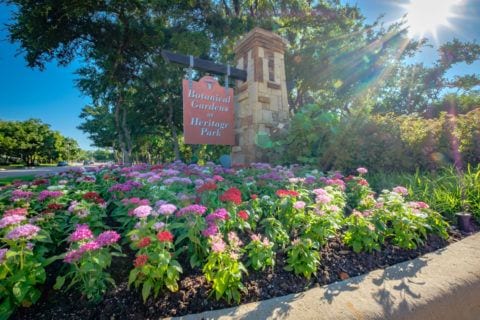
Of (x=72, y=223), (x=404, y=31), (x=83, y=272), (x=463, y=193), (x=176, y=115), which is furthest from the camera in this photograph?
(x=176, y=115)

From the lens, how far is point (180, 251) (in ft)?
5.29

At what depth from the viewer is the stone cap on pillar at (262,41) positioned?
5407 millimetres

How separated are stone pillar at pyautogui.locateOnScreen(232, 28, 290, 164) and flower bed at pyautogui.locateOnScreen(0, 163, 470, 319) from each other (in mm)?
2887

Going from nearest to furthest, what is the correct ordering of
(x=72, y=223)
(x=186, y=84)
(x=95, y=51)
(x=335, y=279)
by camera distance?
(x=335, y=279)
(x=72, y=223)
(x=186, y=84)
(x=95, y=51)

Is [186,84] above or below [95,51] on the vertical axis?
below

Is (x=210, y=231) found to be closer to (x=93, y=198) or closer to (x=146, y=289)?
(x=146, y=289)

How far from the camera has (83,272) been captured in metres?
1.31

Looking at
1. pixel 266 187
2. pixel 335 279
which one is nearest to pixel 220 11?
pixel 266 187

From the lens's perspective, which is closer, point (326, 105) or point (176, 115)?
point (326, 105)

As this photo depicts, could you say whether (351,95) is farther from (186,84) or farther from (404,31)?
(186,84)

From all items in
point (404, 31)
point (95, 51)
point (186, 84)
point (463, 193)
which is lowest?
point (463, 193)

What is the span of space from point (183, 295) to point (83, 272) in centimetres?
58

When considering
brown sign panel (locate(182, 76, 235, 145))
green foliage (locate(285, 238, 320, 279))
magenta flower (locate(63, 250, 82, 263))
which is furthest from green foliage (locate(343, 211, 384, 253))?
brown sign panel (locate(182, 76, 235, 145))

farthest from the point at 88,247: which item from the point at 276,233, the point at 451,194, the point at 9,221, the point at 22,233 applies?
the point at 451,194
